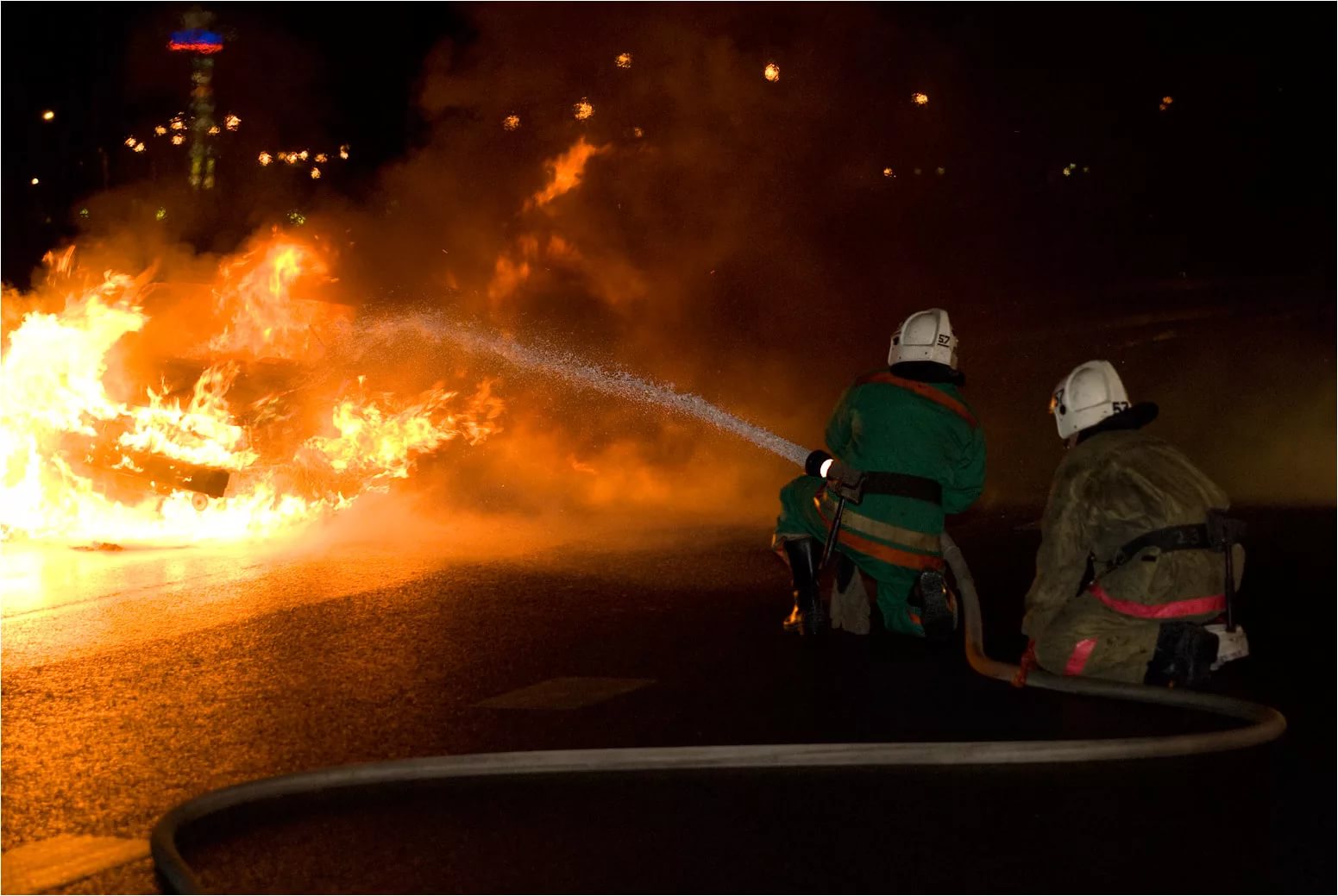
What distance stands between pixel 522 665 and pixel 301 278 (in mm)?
6340

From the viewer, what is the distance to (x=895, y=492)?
7512 mm

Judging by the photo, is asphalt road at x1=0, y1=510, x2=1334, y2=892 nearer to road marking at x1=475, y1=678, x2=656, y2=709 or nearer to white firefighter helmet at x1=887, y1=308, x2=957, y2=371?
road marking at x1=475, y1=678, x2=656, y2=709

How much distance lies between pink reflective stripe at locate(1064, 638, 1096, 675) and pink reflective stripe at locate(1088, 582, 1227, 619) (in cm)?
18

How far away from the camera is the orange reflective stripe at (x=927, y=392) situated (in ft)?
24.9

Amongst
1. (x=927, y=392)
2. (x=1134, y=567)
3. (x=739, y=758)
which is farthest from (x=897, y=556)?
(x=739, y=758)

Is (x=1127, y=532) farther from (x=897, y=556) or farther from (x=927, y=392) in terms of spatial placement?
(x=927, y=392)

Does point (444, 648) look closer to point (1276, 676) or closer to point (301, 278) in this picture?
point (1276, 676)

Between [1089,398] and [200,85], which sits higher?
[200,85]

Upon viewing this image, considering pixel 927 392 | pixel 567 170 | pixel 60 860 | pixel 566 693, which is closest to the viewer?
pixel 60 860

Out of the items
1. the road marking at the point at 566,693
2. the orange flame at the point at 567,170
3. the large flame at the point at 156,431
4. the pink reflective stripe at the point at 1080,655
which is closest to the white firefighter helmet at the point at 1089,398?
the pink reflective stripe at the point at 1080,655

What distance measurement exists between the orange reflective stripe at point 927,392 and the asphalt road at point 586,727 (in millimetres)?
1182

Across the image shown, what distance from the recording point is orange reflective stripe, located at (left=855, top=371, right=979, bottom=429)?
7.59 meters

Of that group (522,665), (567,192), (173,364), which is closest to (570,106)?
(567,192)

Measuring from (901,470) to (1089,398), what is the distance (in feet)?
3.91
